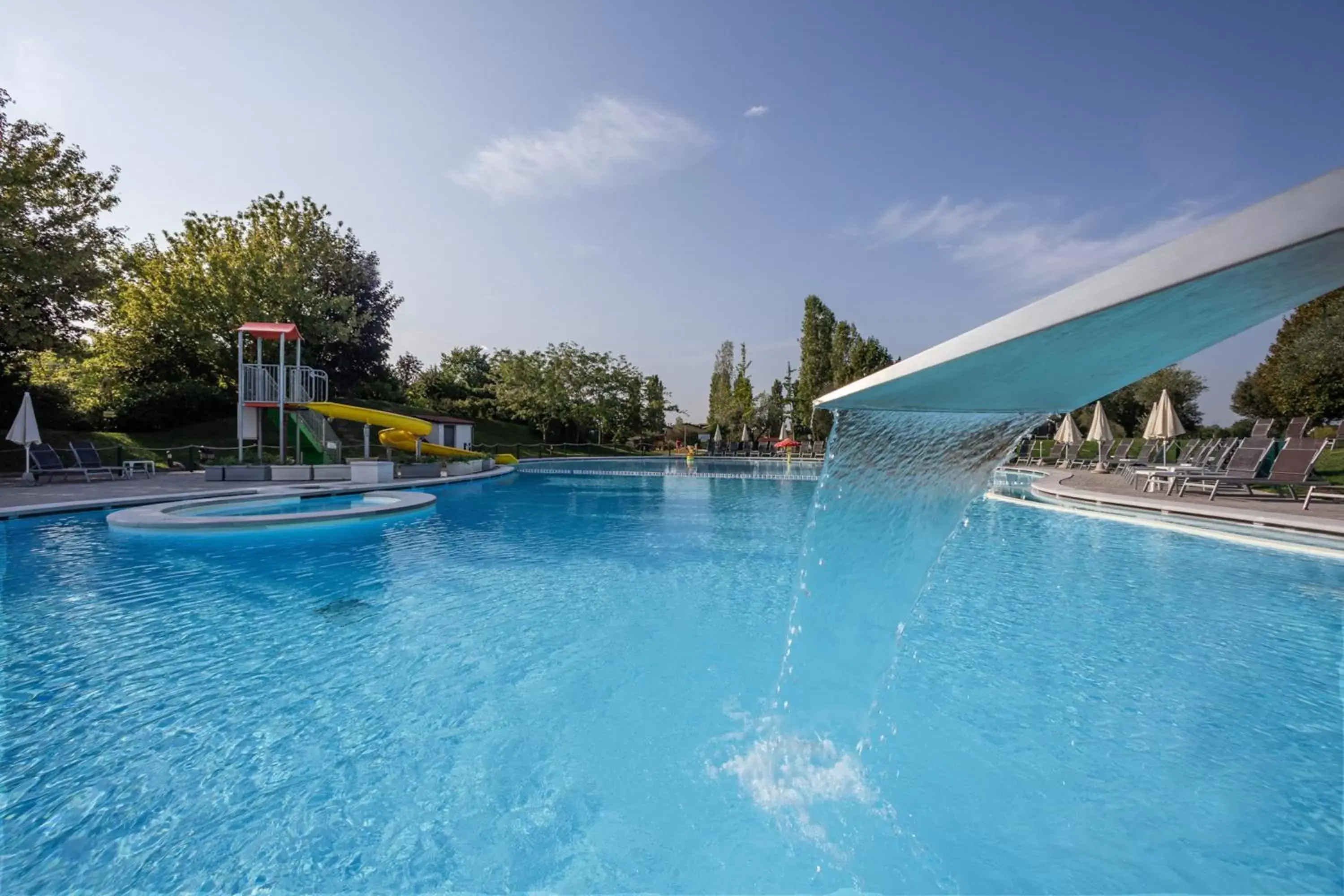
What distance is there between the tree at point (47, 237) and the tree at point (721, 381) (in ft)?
140

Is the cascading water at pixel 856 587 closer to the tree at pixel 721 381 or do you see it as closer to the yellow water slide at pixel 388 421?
the yellow water slide at pixel 388 421

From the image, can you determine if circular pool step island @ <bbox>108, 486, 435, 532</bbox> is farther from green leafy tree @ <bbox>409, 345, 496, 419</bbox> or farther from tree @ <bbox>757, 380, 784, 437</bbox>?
tree @ <bbox>757, 380, 784, 437</bbox>

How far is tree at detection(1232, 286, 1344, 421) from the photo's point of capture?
21.0 meters

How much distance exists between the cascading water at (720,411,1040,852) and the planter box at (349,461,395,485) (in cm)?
1478

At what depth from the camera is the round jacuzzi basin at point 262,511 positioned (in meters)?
9.89

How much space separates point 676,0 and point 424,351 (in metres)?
39.1

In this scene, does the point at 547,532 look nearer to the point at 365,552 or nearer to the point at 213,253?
the point at 365,552

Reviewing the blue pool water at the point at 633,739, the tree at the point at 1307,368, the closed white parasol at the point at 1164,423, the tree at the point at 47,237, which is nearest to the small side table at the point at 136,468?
the tree at the point at 47,237

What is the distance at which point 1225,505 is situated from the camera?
1202 cm

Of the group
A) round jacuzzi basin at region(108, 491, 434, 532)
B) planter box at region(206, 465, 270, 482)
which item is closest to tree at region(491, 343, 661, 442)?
planter box at region(206, 465, 270, 482)

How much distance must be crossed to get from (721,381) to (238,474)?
4673 cm

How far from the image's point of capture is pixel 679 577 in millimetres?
8008

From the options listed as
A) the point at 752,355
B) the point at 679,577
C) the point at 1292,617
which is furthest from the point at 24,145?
the point at 752,355

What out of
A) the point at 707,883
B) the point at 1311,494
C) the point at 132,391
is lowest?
the point at 707,883
